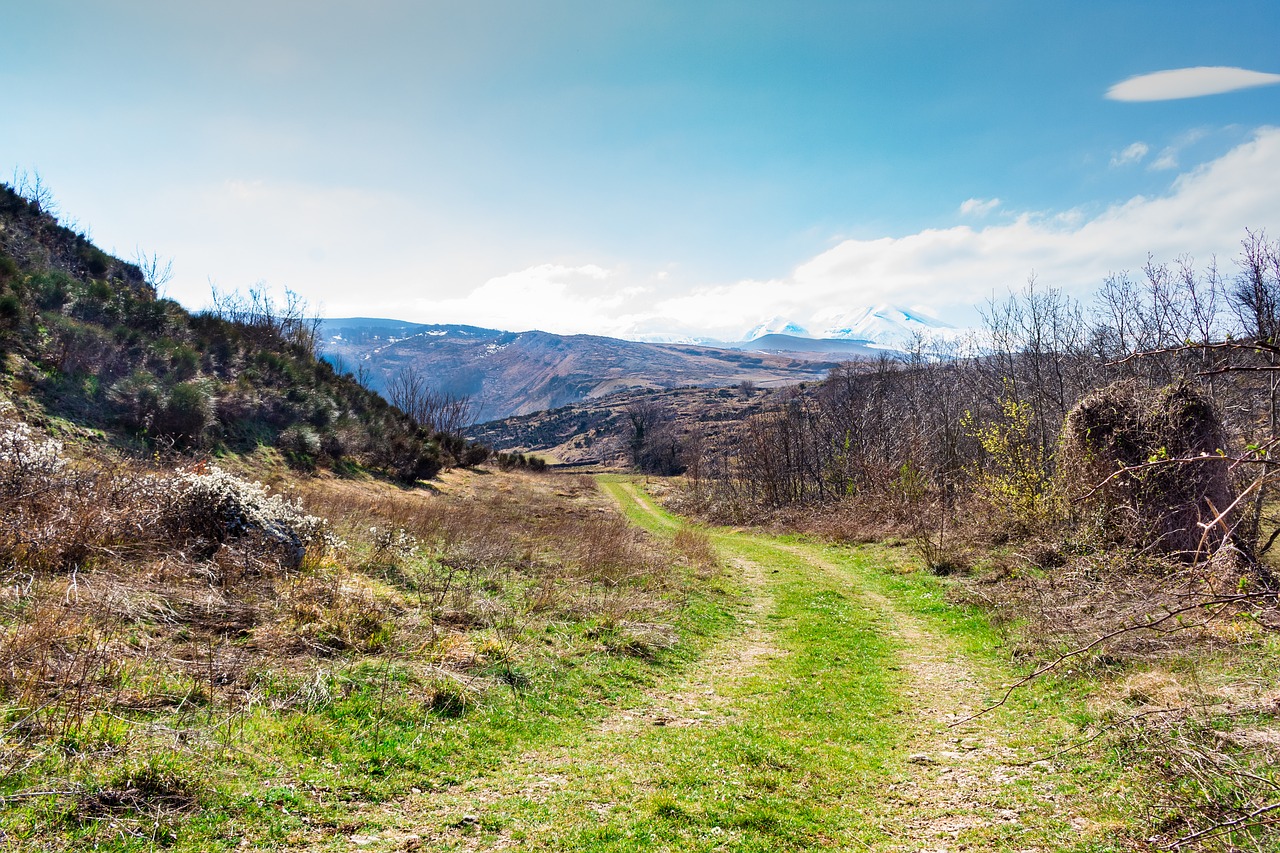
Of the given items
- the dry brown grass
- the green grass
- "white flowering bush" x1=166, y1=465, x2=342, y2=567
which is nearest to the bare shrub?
the green grass

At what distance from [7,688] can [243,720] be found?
176cm

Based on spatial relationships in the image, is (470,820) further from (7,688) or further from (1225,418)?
(1225,418)

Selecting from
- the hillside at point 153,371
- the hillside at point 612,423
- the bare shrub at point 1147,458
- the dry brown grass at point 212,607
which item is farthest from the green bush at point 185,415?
the hillside at point 612,423

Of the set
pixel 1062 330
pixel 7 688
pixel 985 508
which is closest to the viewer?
pixel 7 688

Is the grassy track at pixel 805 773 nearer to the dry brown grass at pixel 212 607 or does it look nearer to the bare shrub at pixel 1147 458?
the dry brown grass at pixel 212 607

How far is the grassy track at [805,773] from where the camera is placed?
5.22 metres

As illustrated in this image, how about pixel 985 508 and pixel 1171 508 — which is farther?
pixel 985 508

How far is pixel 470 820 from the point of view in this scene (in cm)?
526

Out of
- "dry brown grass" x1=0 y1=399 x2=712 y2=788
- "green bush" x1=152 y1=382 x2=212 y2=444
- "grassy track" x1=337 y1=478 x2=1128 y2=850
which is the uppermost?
"green bush" x1=152 y1=382 x2=212 y2=444

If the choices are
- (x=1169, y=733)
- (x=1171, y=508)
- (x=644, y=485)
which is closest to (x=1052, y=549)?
(x=1171, y=508)

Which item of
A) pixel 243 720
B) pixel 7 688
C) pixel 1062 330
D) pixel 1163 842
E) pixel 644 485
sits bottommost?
pixel 644 485

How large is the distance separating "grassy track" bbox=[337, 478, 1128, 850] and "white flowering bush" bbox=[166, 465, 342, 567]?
21.2ft

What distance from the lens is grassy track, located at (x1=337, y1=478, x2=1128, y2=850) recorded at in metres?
5.22

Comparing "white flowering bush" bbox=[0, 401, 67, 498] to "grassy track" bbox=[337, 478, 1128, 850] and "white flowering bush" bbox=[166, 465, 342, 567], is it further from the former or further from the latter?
"grassy track" bbox=[337, 478, 1128, 850]
